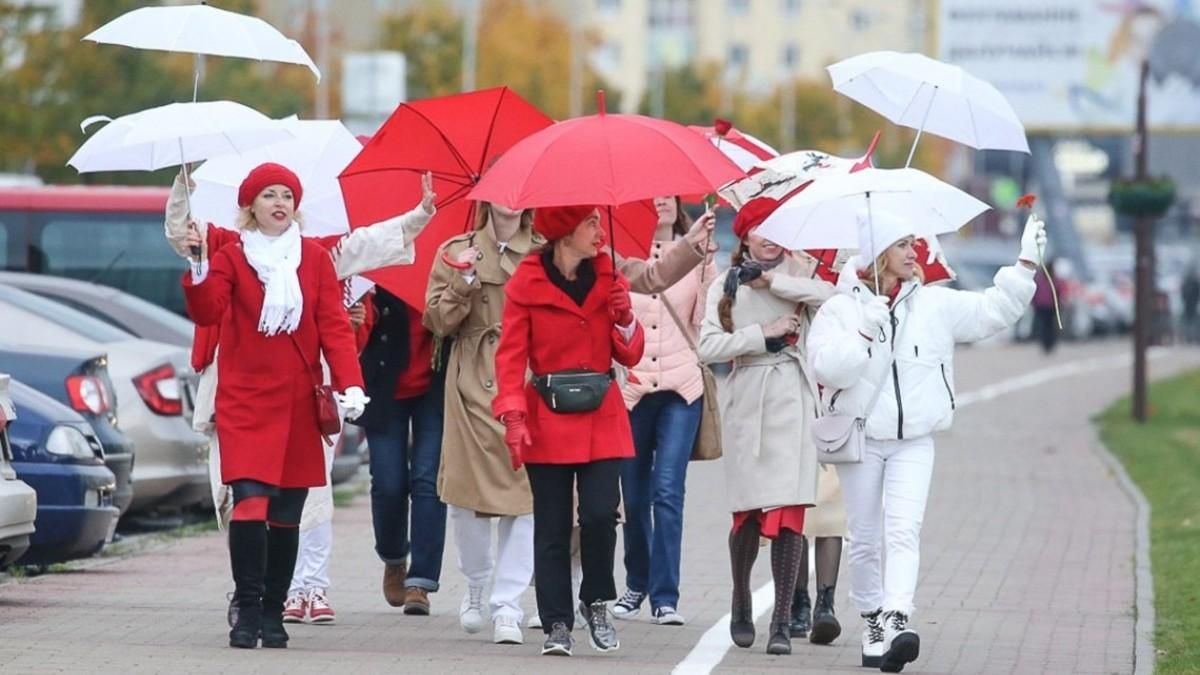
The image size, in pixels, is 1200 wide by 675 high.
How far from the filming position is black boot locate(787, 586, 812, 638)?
10594 millimetres

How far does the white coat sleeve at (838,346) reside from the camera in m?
9.30

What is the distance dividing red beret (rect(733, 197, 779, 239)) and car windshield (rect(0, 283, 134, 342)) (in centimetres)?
573

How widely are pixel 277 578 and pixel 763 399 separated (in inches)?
77.8

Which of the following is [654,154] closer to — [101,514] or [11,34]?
[101,514]

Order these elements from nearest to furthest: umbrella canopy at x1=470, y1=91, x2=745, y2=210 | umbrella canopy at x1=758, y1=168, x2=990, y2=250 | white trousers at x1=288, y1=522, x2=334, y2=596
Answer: umbrella canopy at x1=470, y1=91, x2=745, y2=210 → umbrella canopy at x1=758, y1=168, x2=990, y2=250 → white trousers at x1=288, y1=522, x2=334, y2=596

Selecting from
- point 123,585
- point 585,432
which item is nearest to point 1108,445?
point 123,585

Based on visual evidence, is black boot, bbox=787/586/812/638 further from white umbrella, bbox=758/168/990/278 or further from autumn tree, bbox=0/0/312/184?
autumn tree, bbox=0/0/312/184

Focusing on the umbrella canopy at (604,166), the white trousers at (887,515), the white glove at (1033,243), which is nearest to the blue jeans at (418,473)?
the umbrella canopy at (604,166)

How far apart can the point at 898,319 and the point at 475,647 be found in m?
1.96

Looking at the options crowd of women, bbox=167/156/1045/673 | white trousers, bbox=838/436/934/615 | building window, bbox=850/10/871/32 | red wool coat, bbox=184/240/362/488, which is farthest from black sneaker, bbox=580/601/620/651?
building window, bbox=850/10/871/32

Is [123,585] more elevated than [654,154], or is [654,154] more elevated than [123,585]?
[654,154]

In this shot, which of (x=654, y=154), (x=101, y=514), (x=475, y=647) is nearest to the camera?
(x=654, y=154)

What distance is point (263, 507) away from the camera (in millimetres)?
9391

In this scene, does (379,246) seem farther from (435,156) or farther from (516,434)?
(516,434)
